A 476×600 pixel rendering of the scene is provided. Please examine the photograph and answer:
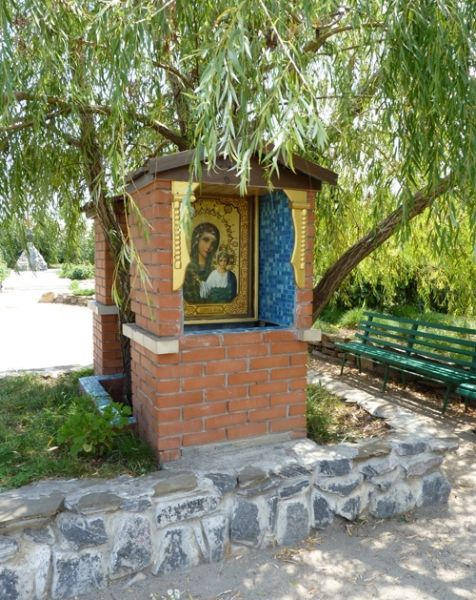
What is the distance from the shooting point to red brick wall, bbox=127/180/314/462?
9.52 feet

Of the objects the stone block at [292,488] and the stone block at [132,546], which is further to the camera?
the stone block at [292,488]

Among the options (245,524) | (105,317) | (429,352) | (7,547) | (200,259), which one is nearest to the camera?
(7,547)

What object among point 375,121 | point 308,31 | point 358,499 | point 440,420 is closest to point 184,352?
point 358,499

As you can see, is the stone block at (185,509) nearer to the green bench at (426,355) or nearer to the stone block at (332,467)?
the stone block at (332,467)

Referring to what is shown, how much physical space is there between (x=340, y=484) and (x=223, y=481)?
77 centimetres

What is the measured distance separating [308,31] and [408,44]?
53cm

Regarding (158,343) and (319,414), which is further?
(319,414)

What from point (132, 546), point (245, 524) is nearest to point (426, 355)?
point (245, 524)

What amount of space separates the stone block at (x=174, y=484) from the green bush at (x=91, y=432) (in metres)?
0.47

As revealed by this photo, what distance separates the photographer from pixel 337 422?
3.72m

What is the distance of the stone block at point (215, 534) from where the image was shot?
2619 mm

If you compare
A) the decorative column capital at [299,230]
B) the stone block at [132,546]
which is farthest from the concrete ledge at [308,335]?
the stone block at [132,546]

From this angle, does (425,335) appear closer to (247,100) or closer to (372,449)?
(372,449)

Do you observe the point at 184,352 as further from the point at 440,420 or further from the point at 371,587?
the point at 440,420
